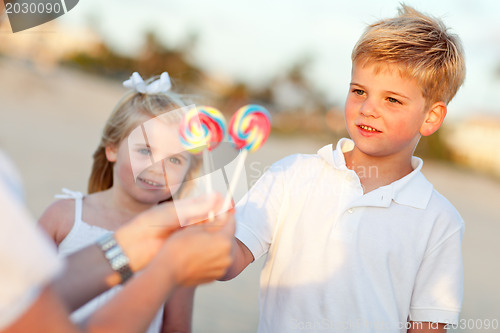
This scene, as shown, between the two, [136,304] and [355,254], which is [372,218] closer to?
[355,254]

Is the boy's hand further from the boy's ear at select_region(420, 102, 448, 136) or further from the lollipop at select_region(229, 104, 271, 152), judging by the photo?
the boy's ear at select_region(420, 102, 448, 136)

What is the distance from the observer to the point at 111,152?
119 inches

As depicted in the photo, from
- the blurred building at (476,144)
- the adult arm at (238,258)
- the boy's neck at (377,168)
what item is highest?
the boy's neck at (377,168)

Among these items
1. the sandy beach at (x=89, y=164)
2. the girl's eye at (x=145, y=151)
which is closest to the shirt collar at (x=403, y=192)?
the girl's eye at (x=145, y=151)

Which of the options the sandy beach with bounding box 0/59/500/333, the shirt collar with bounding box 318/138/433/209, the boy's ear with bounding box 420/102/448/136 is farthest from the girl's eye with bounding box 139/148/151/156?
the sandy beach with bounding box 0/59/500/333

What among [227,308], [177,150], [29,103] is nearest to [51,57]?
[29,103]

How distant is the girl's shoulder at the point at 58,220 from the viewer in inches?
104

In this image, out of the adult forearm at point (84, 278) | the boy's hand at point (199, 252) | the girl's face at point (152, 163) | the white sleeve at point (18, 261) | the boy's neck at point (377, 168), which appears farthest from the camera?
the girl's face at point (152, 163)

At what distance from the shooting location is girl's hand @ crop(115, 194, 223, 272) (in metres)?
1.65

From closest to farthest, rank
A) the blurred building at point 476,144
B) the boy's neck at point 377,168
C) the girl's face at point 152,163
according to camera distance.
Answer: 1. the boy's neck at point 377,168
2. the girl's face at point 152,163
3. the blurred building at point 476,144

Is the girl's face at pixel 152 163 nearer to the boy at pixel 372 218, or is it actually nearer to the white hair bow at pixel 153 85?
the white hair bow at pixel 153 85

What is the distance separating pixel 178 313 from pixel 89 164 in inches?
360

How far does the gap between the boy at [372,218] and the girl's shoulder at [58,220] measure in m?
0.90

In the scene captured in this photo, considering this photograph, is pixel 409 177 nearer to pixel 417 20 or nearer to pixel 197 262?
pixel 417 20
